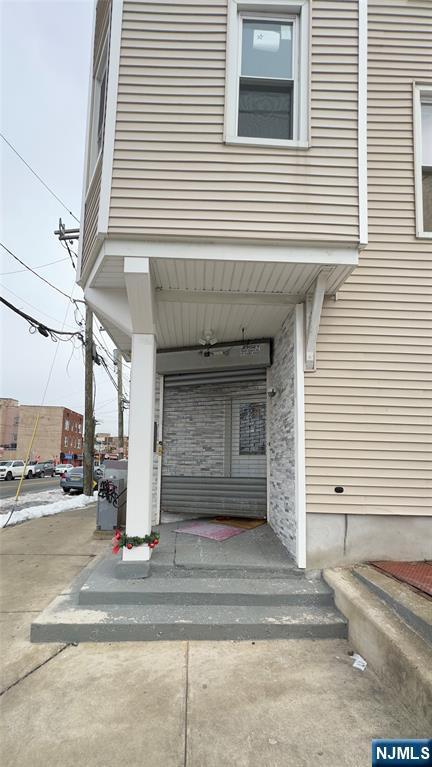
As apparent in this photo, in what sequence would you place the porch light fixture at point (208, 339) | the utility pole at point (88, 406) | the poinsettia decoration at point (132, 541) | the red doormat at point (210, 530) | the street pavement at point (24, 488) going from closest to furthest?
the poinsettia decoration at point (132, 541) < the red doormat at point (210, 530) < the porch light fixture at point (208, 339) < the utility pole at point (88, 406) < the street pavement at point (24, 488)

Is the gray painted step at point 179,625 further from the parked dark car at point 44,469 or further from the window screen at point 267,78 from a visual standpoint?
the parked dark car at point 44,469

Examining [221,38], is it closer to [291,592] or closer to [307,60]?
[307,60]

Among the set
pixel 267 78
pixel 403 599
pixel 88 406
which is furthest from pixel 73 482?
pixel 267 78

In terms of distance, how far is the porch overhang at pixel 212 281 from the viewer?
11.8 feet

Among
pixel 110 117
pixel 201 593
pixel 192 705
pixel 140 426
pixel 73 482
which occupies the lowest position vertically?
pixel 73 482

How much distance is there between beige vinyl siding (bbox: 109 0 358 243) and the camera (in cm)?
358

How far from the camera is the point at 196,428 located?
265 inches

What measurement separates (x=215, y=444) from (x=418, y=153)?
15.2 ft

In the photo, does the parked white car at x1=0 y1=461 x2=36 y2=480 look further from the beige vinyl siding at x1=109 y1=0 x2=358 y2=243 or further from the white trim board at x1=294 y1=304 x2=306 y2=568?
the beige vinyl siding at x1=109 y1=0 x2=358 y2=243

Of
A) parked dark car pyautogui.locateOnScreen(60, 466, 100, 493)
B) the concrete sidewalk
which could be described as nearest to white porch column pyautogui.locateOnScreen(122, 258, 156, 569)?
the concrete sidewalk

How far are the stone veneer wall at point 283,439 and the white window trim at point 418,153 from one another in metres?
1.62

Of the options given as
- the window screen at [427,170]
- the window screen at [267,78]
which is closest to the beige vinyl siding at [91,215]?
the window screen at [267,78]

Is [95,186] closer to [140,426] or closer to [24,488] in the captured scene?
[140,426]

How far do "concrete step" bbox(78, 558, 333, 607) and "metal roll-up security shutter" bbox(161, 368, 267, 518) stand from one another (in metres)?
2.54
